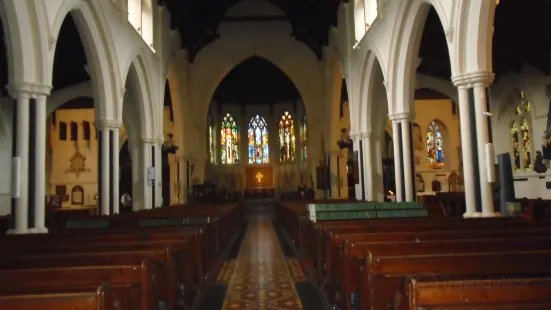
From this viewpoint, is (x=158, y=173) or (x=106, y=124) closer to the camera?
(x=106, y=124)

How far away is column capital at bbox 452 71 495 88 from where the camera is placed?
780 centimetres

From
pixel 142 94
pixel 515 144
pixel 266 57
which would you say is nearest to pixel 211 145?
pixel 266 57

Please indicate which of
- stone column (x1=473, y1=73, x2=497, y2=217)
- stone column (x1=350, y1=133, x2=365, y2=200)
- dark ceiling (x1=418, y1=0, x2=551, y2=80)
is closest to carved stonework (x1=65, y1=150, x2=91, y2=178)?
stone column (x1=350, y1=133, x2=365, y2=200)

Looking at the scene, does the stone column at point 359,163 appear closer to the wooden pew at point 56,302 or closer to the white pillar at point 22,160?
the white pillar at point 22,160

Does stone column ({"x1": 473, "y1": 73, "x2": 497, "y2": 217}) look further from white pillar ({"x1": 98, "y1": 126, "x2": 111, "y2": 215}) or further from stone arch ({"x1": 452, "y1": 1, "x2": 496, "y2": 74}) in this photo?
white pillar ({"x1": 98, "y1": 126, "x2": 111, "y2": 215})

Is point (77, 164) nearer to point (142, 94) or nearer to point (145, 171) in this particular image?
point (145, 171)

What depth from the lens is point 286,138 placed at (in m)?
34.7

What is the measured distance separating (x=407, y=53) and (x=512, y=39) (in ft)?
14.7

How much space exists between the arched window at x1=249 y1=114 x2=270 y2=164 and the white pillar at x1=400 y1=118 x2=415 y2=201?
2401cm

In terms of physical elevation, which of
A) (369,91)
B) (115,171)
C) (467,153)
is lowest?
(467,153)

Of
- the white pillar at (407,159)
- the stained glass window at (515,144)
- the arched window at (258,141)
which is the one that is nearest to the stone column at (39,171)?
the white pillar at (407,159)

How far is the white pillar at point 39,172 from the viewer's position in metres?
7.76

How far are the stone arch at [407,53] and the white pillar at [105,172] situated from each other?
7.20 m

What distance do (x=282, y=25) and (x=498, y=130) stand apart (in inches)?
449
